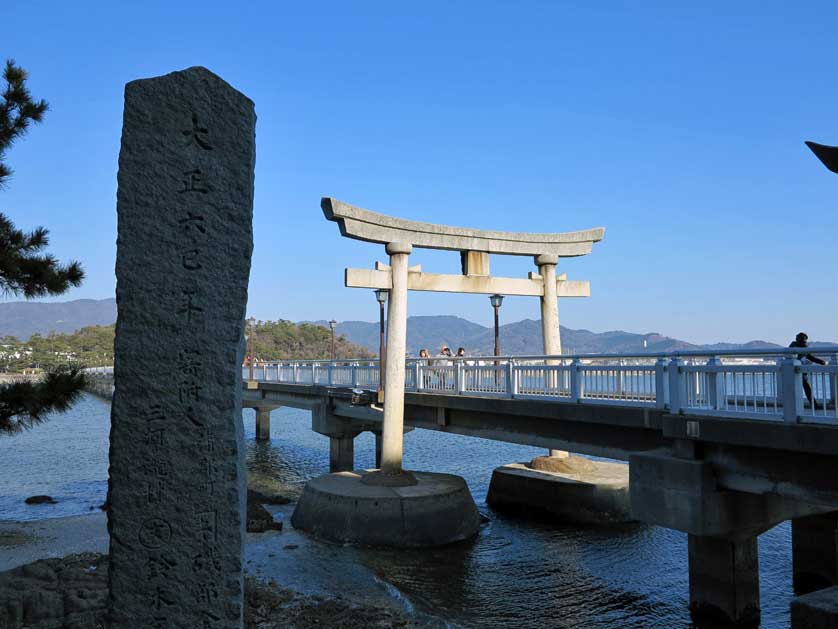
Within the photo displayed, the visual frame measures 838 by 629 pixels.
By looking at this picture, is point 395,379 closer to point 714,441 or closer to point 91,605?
point 714,441

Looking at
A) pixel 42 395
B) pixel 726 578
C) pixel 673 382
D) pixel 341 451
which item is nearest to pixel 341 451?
pixel 341 451

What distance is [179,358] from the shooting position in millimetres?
5059

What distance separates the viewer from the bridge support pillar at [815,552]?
38.9 feet

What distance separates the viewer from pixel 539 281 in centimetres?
1973

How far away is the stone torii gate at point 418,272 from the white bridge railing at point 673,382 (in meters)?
1.67

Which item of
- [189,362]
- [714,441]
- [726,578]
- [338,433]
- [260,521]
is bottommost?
[260,521]

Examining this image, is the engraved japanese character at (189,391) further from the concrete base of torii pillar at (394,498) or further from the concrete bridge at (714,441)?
the concrete base of torii pillar at (394,498)

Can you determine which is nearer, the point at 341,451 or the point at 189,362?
the point at 189,362

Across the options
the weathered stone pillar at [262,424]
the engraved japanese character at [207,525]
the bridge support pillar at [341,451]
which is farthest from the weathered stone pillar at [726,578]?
the weathered stone pillar at [262,424]

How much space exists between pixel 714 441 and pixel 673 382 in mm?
1159

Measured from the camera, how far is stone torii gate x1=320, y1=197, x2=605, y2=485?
16266mm

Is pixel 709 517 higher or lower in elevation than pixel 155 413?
lower

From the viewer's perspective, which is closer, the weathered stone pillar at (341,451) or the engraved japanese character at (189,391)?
the engraved japanese character at (189,391)

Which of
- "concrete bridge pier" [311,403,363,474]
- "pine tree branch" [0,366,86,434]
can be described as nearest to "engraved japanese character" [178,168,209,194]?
"pine tree branch" [0,366,86,434]
